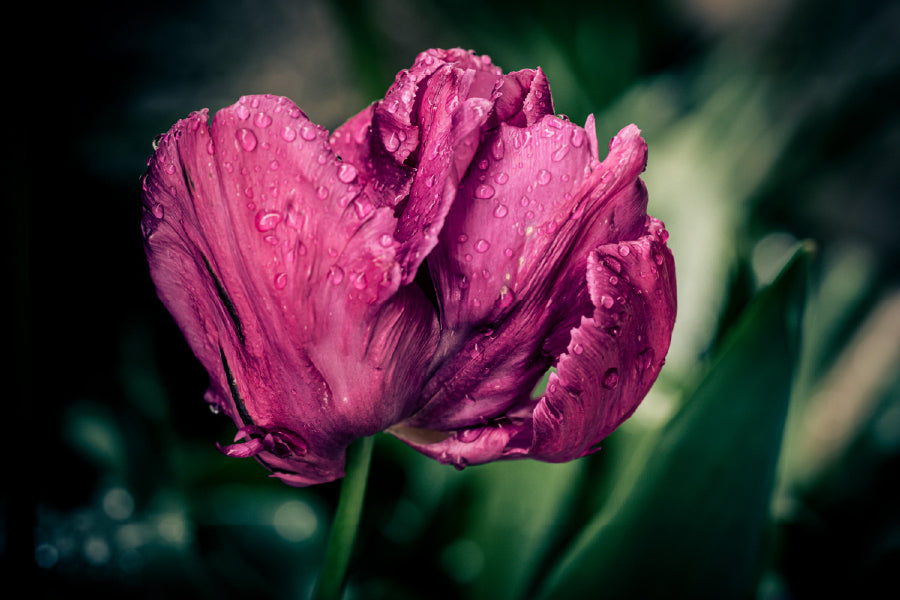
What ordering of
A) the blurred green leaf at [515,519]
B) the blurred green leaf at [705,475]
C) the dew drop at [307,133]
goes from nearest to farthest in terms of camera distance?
1. the dew drop at [307,133]
2. the blurred green leaf at [705,475]
3. the blurred green leaf at [515,519]

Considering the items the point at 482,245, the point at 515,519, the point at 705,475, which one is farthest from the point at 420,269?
the point at 515,519

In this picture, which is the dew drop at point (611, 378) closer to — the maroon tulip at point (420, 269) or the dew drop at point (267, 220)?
the maroon tulip at point (420, 269)

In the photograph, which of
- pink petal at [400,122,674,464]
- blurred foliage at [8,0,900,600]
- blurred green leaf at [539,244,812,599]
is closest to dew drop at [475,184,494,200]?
pink petal at [400,122,674,464]

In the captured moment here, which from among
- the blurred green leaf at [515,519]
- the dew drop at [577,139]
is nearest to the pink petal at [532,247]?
the dew drop at [577,139]

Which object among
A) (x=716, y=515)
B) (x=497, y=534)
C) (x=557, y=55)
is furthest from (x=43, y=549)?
(x=557, y=55)

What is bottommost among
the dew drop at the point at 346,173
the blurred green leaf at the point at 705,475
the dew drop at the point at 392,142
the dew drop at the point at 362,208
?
the blurred green leaf at the point at 705,475

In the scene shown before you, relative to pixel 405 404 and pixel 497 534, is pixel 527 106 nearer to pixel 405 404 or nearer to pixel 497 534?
pixel 405 404
